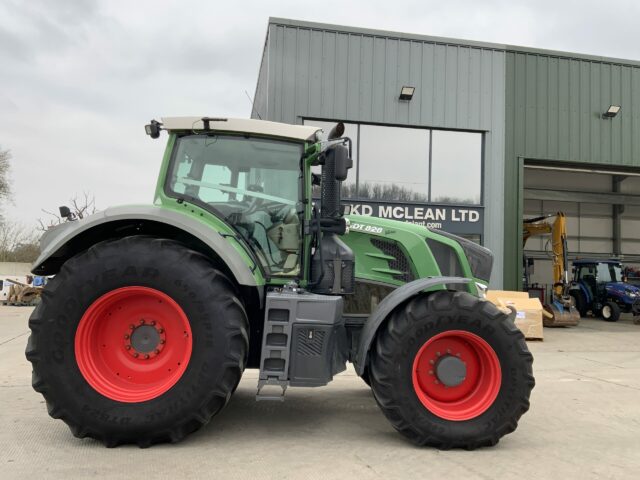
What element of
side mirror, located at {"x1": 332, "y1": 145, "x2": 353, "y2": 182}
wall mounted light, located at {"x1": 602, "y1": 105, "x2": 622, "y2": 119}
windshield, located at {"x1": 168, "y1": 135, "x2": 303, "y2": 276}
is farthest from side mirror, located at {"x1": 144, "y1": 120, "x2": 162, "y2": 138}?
wall mounted light, located at {"x1": 602, "y1": 105, "x2": 622, "y2": 119}

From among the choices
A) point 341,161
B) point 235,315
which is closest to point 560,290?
point 341,161

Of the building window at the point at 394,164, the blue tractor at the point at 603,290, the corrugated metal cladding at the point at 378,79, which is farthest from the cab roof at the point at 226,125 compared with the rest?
the blue tractor at the point at 603,290

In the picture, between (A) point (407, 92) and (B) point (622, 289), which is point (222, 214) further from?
(B) point (622, 289)

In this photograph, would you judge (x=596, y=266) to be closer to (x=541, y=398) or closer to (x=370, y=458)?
(x=541, y=398)

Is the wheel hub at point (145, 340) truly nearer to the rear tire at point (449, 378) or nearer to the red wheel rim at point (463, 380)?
the rear tire at point (449, 378)

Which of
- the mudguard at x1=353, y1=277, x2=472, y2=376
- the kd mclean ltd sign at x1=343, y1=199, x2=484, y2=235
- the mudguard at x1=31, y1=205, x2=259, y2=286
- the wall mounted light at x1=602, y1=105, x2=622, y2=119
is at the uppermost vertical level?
the wall mounted light at x1=602, y1=105, x2=622, y2=119

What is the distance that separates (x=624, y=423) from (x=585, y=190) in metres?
21.4

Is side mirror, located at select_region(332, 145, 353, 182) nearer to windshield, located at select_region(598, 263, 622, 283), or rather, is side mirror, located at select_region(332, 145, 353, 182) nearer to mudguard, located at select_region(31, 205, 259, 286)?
mudguard, located at select_region(31, 205, 259, 286)

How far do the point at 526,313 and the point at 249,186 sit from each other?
9.98 metres

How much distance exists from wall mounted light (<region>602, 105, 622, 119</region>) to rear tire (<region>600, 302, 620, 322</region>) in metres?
6.87

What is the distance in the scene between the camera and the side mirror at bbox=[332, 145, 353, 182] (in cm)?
370

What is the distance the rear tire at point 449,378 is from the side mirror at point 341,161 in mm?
1082

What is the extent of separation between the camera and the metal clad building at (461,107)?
1282 cm

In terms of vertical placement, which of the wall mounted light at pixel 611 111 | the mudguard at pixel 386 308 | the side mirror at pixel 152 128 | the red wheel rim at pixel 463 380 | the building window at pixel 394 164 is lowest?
the red wheel rim at pixel 463 380
